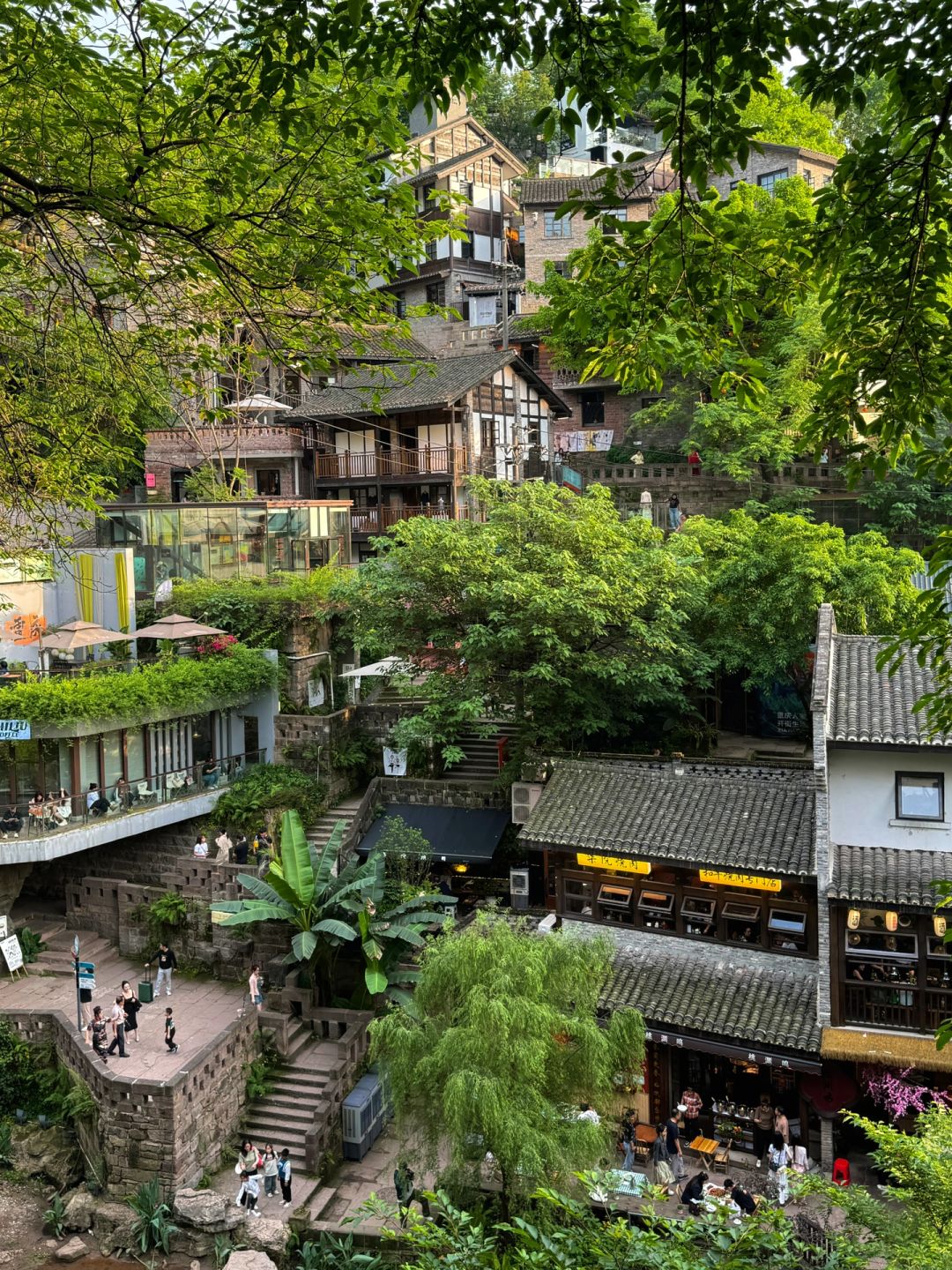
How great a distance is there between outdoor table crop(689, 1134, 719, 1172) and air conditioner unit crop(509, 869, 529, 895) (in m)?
6.33

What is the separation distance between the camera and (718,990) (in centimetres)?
1873

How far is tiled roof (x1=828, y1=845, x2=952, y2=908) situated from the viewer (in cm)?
1691

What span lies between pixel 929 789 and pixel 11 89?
1621 cm

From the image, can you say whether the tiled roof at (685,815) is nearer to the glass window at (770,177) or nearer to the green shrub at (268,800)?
the green shrub at (268,800)

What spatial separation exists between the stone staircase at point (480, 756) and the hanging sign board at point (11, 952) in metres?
10.9

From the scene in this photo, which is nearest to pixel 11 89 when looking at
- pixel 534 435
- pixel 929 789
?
pixel 929 789

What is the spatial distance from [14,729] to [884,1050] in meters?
19.4

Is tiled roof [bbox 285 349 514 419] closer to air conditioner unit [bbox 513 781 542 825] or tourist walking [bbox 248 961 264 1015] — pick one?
air conditioner unit [bbox 513 781 542 825]

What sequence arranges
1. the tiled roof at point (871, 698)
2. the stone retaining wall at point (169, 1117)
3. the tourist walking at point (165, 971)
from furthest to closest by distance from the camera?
the tourist walking at point (165, 971) → the stone retaining wall at point (169, 1117) → the tiled roof at point (871, 698)

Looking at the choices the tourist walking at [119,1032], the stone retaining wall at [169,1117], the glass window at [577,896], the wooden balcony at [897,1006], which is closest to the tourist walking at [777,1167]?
the wooden balcony at [897,1006]

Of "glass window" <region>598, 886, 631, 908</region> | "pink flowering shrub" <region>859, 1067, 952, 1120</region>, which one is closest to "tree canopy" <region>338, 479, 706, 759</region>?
"glass window" <region>598, 886, 631, 908</region>

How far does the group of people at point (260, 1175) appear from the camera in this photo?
19.0 metres

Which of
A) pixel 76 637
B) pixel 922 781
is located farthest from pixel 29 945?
pixel 922 781

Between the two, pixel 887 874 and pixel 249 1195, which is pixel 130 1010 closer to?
pixel 249 1195
